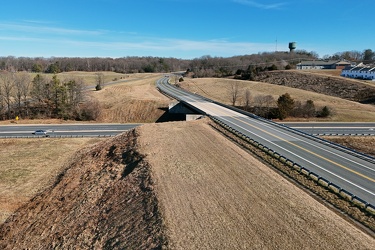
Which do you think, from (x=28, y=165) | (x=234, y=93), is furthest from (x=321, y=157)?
(x=234, y=93)

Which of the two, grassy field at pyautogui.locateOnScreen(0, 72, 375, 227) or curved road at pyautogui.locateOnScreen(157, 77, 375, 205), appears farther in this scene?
grassy field at pyautogui.locateOnScreen(0, 72, 375, 227)

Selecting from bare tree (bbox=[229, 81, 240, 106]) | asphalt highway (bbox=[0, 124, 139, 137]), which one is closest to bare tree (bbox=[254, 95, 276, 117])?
bare tree (bbox=[229, 81, 240, 106])

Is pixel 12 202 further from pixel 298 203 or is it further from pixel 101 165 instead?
pixel 298 203

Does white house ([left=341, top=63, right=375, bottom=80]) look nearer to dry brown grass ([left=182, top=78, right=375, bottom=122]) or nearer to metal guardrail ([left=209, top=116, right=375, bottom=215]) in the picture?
dry brown grass ([left=182, top=78, right=375, bottom=122])

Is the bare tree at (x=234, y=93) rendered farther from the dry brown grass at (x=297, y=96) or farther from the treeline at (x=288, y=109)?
the treeline at (x=288, y=109)

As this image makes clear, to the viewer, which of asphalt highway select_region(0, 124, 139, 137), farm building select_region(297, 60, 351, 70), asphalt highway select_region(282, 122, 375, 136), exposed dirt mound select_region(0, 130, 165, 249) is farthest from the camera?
farm building select_region(297, 60, 351, 70)

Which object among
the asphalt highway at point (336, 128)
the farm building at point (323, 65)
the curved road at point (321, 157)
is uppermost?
the farm building at point (323, 65)

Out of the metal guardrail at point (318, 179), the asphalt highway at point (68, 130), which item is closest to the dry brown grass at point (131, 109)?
the asphalt highway at point (68, 130)

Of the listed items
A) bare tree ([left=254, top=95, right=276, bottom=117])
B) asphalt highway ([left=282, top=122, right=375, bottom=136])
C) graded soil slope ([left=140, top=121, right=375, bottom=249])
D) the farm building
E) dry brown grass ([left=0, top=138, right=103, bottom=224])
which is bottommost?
dry brown grass ([left=0, top=138, right=103, bottom=224])
